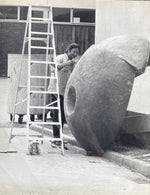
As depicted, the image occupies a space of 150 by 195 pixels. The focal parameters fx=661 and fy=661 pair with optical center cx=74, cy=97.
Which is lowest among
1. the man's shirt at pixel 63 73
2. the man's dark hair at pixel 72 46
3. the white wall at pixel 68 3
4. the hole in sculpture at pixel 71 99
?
the hole in sculpture at pixel 71 99

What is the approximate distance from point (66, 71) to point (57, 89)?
1.99ft

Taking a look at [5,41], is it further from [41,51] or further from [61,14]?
[41,51]

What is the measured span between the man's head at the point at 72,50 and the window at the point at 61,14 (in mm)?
379

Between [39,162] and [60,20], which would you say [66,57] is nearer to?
[60,20]

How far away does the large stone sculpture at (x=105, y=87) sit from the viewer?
8.03m

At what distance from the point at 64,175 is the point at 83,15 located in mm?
1898

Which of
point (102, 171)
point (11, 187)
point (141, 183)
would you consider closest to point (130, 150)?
point (102, 171)

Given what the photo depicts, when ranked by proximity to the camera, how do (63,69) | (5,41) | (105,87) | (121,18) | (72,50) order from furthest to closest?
(63,69), (72,50), (121,18), (105,87), (5,41)

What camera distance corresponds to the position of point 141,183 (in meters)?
6.83

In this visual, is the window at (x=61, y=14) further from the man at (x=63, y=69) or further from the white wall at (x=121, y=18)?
the man at (x=63, y=69)

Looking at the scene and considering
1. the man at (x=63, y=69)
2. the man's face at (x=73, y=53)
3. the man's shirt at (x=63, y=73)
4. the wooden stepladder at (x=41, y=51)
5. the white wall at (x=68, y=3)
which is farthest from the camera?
the man's shirt at (x=63, y=73)

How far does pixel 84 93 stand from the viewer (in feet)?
26.7

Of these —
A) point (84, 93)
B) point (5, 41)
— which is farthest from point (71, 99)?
point (5, 41)

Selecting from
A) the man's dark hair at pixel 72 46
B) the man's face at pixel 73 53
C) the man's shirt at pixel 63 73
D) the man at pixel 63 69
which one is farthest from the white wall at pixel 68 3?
the man's shirt at pixel 63 73
